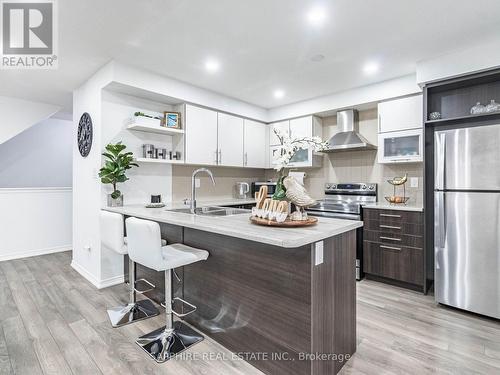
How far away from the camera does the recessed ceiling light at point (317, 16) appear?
6.84ft

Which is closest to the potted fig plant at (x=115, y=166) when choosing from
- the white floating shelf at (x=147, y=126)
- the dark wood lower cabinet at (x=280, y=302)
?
the white floating shelf at (x=147, y=126)

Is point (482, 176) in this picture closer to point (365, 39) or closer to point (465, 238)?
point (465, 238)

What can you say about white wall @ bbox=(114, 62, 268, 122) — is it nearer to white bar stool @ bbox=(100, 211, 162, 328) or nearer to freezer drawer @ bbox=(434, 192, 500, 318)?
white bar stool @ bbox=(100, 211, 162, 328)

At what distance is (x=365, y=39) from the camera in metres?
2.52

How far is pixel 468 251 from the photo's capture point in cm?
251

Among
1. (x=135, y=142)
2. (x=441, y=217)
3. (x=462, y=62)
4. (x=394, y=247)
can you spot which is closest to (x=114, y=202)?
(x=135, y=142)

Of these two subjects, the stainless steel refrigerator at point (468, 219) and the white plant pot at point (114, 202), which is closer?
the stainless steel refrigerator at point (468, 219)

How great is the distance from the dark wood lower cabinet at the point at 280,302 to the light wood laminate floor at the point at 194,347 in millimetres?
147

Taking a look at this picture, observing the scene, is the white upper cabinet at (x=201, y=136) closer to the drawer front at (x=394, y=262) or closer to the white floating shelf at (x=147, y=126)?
the white floating shelf at (x=147, y=126)

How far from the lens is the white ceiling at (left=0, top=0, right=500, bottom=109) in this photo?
207 cm

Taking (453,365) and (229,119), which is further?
(229,119)

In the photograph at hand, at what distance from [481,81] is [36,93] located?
547cm

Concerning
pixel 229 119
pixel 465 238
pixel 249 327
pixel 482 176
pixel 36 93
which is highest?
pixel 36 93

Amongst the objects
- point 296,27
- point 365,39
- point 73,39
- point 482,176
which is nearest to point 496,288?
point 482,176
